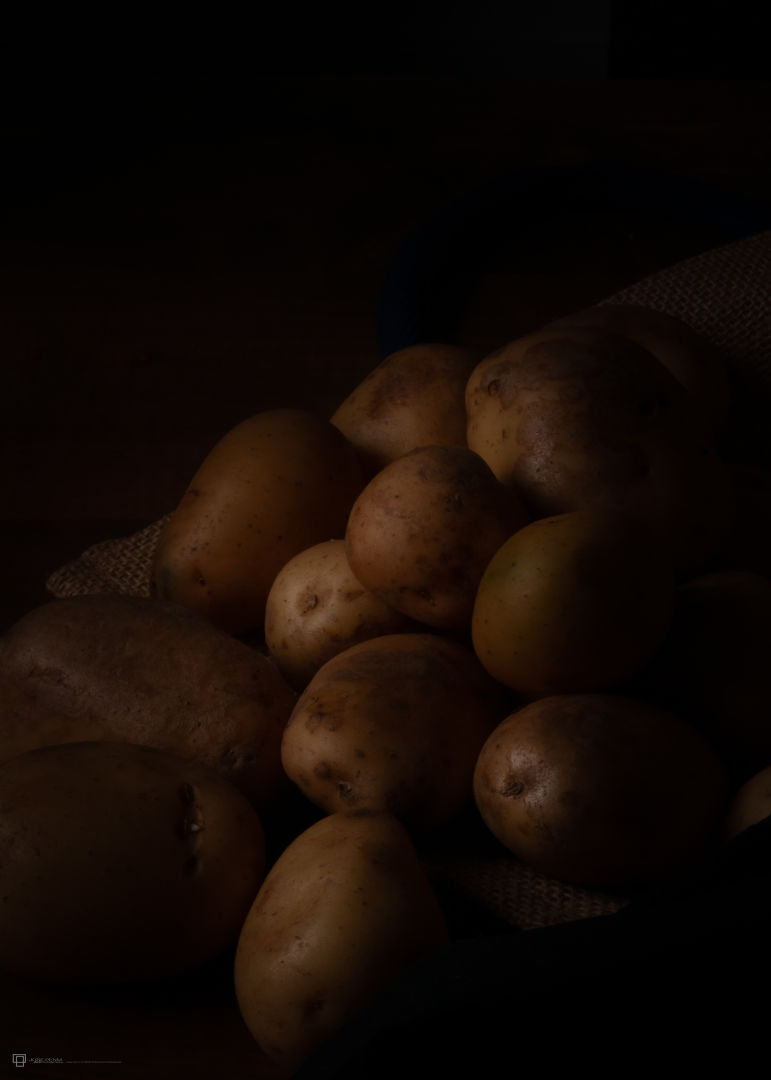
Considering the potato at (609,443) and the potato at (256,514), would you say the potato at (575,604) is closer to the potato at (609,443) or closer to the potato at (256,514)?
the potato at (609,443)

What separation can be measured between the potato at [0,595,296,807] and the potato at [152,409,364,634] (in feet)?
0.26

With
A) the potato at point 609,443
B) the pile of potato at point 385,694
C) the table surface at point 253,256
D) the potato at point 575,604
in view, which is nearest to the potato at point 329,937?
the pile of potato at point 385,694

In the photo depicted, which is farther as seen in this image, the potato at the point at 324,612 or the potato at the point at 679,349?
the potato at the point at 679,349

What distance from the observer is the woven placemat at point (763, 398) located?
65 cm

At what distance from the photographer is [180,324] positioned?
1.33 meters

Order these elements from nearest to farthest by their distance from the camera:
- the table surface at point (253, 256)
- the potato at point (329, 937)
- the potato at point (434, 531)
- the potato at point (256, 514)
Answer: the potato at point (329, 937), the potato at point (434, 531), the potato at point (256, 514), the table surface at point (253, 256)

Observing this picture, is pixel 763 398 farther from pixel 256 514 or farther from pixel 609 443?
pixel 256 514

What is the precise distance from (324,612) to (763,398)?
1.47ft

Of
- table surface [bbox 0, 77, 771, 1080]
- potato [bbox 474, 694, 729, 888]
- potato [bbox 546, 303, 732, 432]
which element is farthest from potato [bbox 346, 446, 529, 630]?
table surface [bbox 0, 77, 771, 1080]

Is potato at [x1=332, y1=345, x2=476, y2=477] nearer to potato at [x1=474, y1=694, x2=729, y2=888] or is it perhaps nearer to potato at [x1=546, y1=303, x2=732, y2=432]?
potato at [x1=546, y1=303, x2=732, y2=432]

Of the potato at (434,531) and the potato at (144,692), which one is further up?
the potato at (434,531)

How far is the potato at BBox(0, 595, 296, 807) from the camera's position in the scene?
73cm

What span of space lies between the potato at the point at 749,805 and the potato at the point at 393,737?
0.14 meters

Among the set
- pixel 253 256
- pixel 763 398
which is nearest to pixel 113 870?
pixel 763 398
